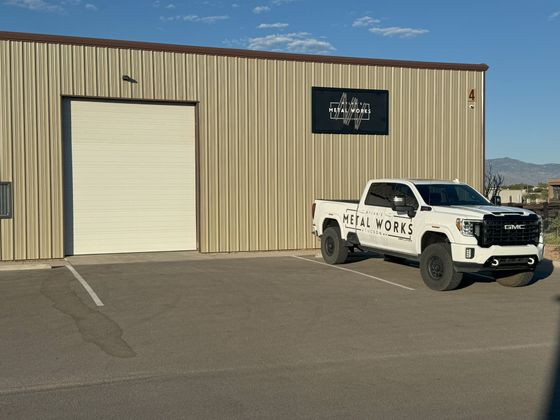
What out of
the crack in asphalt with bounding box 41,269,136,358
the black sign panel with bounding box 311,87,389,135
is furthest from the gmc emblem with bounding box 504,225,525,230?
the black sign panel with bounding box 311,87,389,135

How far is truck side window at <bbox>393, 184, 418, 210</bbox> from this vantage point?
13.3m

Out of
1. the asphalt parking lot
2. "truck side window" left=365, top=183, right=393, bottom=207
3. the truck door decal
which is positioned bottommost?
the asphalt parking lot

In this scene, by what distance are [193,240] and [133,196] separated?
2.15 metres

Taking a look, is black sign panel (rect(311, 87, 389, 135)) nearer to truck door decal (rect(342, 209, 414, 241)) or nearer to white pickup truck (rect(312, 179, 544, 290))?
white pickup truck (rect(312, 179, 544, 290))

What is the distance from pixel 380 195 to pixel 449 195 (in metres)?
1.57

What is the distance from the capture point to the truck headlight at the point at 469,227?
1175 cm

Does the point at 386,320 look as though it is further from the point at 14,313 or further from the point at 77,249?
the point at 77,249

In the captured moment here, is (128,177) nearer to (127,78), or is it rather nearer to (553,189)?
(127,78)

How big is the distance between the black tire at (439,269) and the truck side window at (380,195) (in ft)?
6.22

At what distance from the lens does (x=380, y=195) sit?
47.8 feet

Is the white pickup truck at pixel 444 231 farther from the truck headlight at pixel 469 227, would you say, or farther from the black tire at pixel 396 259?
the black tire at pixel 396 259

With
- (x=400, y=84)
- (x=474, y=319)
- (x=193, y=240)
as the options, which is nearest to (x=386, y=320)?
(x=474, y=319)

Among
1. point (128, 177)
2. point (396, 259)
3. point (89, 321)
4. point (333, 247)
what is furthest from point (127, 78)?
point (89, 321)

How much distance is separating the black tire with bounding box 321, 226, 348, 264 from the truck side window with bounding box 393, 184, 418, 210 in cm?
233
